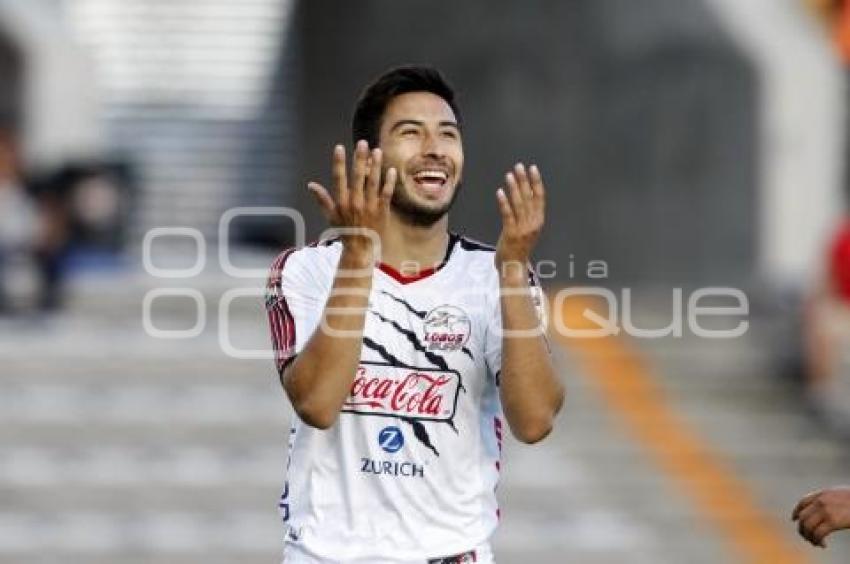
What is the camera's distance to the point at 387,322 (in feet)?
16.1

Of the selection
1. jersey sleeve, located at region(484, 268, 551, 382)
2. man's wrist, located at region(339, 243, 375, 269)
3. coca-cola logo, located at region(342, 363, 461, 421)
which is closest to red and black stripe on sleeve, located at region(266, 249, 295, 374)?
coca-cola logo, located at region(342, 363, 461, 421)

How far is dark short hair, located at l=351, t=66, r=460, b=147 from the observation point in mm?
4855

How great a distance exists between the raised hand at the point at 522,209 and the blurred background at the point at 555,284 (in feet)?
24.7

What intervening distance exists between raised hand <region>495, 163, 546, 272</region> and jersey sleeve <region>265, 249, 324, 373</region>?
52 centimetres

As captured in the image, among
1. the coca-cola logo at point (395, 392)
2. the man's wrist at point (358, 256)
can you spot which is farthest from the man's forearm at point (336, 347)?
the coca-cola logo at point (395, 392)

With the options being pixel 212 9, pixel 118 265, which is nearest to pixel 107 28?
pixel 212 9

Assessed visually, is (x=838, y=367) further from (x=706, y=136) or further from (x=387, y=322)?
(x=387, y=322)

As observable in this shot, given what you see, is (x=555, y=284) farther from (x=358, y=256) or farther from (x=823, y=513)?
(x=358, y=256)

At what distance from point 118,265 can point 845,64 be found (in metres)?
4.81

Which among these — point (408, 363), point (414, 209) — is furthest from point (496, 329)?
point (414, 209)

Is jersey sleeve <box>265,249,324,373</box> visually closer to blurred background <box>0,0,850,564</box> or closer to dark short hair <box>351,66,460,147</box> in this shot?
dark short hair <box>351,66,460,147</box>

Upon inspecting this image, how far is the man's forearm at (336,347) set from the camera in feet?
15.3

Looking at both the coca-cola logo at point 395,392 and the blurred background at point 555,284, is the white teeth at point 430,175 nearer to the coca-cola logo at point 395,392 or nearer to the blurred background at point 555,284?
the coca-cola logo at point 395,392

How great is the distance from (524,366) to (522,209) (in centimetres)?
35
